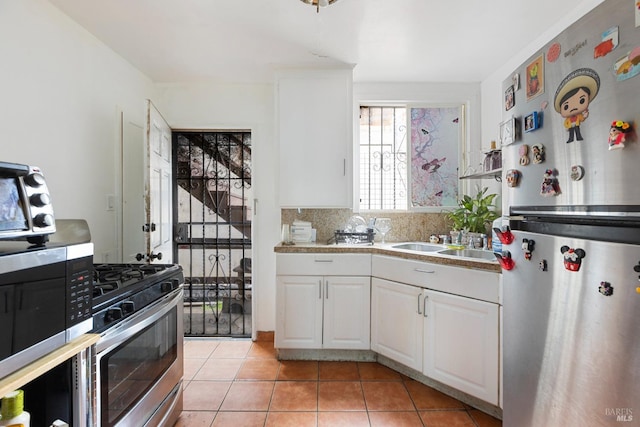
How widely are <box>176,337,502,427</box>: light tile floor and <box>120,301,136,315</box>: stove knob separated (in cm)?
95

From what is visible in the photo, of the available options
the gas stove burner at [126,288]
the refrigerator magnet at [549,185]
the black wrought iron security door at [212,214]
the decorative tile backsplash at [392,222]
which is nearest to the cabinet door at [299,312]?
the decorative tile backsplash at [392,222]

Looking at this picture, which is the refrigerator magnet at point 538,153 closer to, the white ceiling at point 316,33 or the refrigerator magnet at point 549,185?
the refrigerator magnet at point 549,185

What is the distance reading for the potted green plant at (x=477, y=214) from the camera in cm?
238

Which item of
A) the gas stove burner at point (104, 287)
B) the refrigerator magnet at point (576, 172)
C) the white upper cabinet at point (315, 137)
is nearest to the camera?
the refrigerator magnet at point (576, 172)

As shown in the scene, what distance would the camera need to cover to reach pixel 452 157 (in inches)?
111

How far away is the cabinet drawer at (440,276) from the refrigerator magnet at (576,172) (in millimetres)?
906

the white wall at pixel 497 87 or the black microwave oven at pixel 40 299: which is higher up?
the white wall at pixel 497 87

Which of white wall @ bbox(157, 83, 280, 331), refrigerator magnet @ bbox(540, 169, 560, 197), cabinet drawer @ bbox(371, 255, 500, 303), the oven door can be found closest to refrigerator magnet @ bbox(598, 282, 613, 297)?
refrigerator magnet @ bbox(540, 169, 560, 197)

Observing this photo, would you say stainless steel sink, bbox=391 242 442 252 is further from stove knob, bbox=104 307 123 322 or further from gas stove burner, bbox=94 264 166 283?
stove knob, bbox=104 307 123 322

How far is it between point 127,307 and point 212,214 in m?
1.83

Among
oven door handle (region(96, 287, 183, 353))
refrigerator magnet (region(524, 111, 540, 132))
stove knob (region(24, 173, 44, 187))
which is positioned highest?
refrigerator magnet (region(524, 111, 540, 132))

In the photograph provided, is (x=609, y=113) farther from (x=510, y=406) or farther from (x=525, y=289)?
(x=510, y=406)

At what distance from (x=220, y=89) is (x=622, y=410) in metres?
3.20

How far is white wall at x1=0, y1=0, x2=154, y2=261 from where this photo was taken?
1.46 meters
